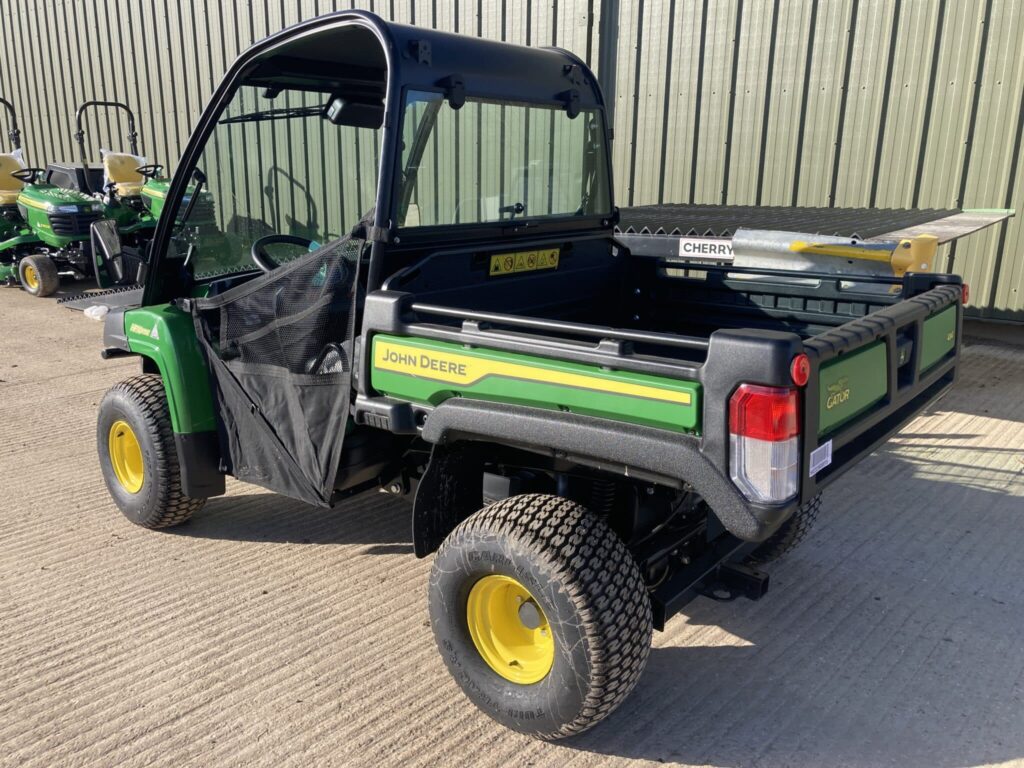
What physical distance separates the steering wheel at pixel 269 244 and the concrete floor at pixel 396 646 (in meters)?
1.24

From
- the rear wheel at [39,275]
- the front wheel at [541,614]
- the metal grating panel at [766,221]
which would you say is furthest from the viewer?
the rear wheel at [39,275]

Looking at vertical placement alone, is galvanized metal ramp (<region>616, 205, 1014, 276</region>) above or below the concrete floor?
above

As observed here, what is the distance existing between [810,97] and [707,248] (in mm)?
3755

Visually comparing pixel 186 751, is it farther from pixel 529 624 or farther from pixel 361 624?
pixel 529 624

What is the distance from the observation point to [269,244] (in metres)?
3.47

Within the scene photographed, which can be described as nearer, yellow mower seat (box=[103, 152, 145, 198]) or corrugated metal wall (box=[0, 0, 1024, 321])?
corrugated metal wall (box=[0, 0, 1024, 321])

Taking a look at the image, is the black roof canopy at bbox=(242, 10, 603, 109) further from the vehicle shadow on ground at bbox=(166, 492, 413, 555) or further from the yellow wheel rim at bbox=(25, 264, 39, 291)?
the yellow wheel rim at bbox=(25, 264, 39, 291)

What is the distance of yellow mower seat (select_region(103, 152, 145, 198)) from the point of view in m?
10.0

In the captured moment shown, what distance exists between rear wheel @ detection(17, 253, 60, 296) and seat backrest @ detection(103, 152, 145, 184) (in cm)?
122

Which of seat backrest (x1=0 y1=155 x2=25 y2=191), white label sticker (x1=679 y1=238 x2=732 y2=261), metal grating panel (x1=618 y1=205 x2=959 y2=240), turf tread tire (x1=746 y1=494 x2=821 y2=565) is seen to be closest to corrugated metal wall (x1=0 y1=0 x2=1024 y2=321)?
metal grating panel (x1=618 y1=205 x2=959 y2=240)

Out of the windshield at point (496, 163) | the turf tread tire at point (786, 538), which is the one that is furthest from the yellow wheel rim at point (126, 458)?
the turf tread tire at point (786, 538)

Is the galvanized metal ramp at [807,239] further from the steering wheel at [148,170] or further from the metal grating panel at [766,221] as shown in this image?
the steering wheel at [148,170]

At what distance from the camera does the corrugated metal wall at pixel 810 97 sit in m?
6.66

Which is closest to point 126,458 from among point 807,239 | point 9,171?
point 807,239
